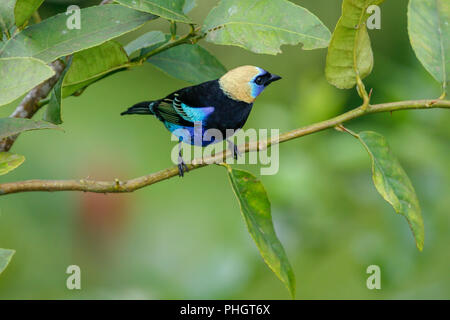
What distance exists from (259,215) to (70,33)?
0.56 metres

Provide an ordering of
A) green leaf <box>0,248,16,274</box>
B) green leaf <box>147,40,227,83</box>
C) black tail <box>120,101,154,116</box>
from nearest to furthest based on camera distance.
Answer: green leaf <box>0,248,16,274</box>
green leaf <box>147,40,227,83</box>
black tail <box>120,101,154,116</box>

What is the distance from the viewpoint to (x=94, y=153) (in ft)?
12.8

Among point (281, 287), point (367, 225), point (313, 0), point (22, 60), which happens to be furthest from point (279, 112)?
point (313, 0)

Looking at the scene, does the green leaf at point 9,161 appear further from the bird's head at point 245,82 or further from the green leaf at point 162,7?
the bird's head at point 245,82

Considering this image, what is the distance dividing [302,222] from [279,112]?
49 centimetres

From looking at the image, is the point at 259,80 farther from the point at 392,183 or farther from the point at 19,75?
the point at 19,75

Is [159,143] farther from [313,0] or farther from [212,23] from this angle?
[212,23]

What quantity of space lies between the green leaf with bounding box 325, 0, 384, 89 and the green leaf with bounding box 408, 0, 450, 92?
A: 14 centimetres

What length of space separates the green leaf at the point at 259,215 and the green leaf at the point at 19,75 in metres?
0.50

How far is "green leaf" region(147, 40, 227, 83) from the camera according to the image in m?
1.54

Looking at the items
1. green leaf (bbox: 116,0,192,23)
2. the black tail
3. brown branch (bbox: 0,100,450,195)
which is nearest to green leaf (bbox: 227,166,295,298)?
brown branch (bbox: 0,100,450,195)

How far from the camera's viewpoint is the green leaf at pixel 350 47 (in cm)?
119

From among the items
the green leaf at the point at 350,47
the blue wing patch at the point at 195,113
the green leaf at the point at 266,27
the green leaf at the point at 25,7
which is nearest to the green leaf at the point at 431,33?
the green leaf at the point at 350,47

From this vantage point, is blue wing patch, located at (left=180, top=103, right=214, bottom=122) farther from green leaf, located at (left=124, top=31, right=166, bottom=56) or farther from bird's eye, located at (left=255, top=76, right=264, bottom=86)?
green leaf, located at (left=124, top=31, right=166, bottom=56)
